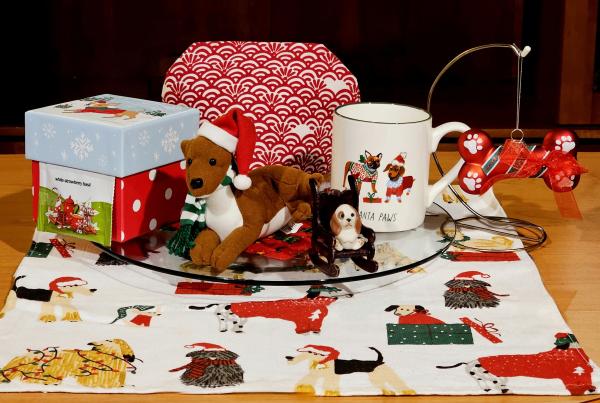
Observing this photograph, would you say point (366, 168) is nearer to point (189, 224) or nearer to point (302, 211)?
point (302, 211)

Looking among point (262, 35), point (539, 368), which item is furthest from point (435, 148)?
point (262, 35)

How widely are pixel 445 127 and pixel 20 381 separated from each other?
1.77 feet

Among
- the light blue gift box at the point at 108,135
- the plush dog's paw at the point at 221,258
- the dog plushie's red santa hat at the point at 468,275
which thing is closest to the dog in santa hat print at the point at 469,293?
the dog plushie's red santa hat at the point at 468,275

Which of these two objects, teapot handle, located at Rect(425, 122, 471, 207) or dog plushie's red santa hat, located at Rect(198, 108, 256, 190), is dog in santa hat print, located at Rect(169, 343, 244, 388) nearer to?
dog plushie's red santa hat, located at Rect(198, 108, 256, 190)

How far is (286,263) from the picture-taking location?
3.07ft

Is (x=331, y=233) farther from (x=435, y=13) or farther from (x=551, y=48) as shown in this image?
(x=435, y=13)

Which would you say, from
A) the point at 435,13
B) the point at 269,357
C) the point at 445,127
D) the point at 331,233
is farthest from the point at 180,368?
the point at 435,13

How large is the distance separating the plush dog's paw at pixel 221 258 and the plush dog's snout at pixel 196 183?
6cm

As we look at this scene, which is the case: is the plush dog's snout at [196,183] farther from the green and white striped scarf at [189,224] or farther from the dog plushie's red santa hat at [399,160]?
the dog plushie's red santa hat at [399,160]

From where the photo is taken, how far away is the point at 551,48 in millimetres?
1777

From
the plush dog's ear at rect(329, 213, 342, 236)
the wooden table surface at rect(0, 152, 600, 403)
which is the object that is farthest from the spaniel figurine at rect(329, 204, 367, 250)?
the wooden table surface at rect(0, 152, 600, 403)

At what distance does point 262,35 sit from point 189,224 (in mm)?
1255

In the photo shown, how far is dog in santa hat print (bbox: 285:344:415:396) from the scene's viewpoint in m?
0.74

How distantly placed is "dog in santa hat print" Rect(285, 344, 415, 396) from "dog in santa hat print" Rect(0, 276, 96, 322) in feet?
0.71
